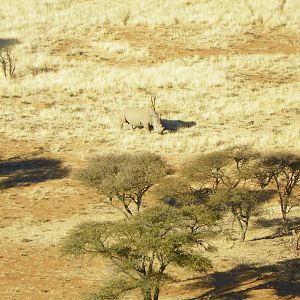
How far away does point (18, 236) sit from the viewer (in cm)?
3291

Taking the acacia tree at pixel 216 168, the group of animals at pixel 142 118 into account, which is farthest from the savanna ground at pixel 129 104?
the acacia tree at pixel 216 168

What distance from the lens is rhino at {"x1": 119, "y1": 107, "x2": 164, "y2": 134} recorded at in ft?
159

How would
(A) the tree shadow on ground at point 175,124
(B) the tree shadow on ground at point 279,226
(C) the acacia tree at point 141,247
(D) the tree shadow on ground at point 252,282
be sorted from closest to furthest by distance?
(C) the acacia tree at point 141,247
(D) the tree shadow on ground at point 252,282
(B) the tree shadow on ground at point 279,226
(A) the tree shadow on ground at point 175,124

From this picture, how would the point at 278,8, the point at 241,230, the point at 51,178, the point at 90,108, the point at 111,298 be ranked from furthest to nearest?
the point at 278,8 → the point at 90,108 → the point at 51,178 → the point at 241,230 → the point at 111,298

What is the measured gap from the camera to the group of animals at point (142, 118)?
4831cm

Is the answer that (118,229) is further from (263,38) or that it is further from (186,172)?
(263,38)

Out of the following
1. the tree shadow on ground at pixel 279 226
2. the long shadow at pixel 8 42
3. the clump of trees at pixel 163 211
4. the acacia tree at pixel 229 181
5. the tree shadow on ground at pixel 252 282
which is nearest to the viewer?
the clump of trees at pixel 163 211

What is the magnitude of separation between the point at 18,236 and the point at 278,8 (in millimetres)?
52139

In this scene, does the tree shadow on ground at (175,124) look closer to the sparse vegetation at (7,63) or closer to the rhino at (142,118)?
the rhino at (142,118)

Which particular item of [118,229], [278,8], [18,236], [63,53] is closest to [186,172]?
[18,236]

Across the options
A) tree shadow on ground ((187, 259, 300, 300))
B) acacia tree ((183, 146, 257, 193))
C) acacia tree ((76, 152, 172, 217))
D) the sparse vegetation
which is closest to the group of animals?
acacia tree ((76, 152, 172, 217))

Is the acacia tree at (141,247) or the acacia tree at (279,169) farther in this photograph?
the acacia tree at (279,169)

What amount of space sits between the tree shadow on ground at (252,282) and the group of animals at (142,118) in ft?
68.8

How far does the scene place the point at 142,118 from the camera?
160 ft
